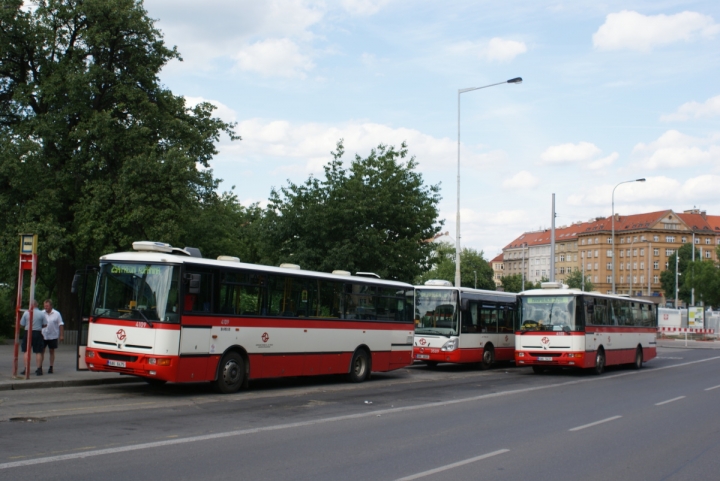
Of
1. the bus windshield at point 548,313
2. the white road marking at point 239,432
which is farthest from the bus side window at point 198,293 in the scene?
the bus windshield at point 548,313

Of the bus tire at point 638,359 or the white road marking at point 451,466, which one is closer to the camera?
the white road marking at point 451,466

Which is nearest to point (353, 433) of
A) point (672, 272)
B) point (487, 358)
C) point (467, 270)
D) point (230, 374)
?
point (230, 374)

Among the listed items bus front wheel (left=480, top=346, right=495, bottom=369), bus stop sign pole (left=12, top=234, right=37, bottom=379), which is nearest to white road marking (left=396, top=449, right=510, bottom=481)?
bus stop sign pole (left=12, top=234, right=37, bottom=379)

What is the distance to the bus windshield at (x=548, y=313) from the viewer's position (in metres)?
23.6

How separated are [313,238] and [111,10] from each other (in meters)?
12.1

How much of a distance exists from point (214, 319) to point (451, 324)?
11.2 m

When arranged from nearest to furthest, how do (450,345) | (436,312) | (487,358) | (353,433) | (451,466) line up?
(451,466), (353,433), (450,345), (436,312), (487,358)

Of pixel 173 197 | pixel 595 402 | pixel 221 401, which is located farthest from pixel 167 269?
pixel 173 197

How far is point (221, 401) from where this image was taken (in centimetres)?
1435

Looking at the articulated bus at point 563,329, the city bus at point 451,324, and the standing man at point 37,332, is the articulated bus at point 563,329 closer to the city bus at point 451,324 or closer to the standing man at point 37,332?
the city bus at point 451,324

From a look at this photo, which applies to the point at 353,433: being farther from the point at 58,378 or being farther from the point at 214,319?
the point at 58,378

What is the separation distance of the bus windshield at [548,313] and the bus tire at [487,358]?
8.27 feet

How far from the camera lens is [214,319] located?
49.6 feet

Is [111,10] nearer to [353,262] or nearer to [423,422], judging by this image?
[353,262]
